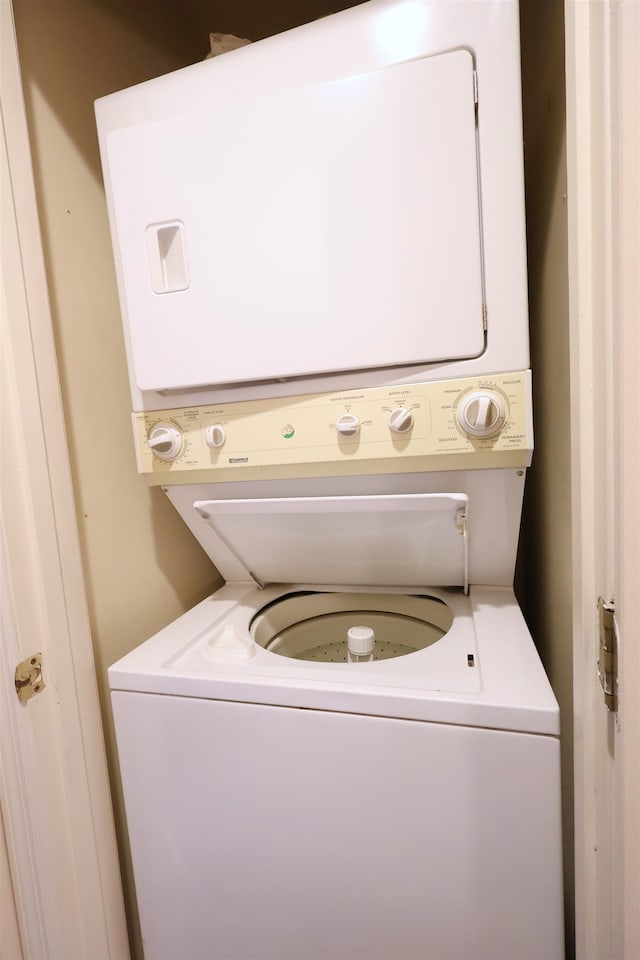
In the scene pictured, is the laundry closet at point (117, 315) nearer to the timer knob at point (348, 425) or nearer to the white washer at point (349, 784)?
the white washer at point (349, 784)

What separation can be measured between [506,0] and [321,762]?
140cm

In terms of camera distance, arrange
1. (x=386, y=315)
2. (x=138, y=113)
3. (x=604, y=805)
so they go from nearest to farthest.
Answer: (x=604, y=805), (x=386, y=315), (x=138, y=113)

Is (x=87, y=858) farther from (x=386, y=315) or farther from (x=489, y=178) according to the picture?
(x=489, y=178)

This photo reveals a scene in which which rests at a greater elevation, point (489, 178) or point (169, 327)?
point (489, 178)

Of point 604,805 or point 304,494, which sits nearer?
point 604,805

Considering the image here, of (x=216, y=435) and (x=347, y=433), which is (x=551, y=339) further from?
(x=216, y=435)

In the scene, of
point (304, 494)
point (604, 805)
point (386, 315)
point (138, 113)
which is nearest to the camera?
point (604, 805)

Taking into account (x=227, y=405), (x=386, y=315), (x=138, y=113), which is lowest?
(x=227, y=405)

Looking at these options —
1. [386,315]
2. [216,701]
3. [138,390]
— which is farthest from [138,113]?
[216,701]

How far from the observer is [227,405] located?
1.16 meters

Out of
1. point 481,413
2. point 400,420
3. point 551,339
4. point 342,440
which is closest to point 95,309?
point 342,440

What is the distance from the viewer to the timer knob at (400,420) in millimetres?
1009

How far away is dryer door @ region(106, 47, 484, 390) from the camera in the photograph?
0.92 meters

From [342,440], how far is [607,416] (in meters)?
0.56
